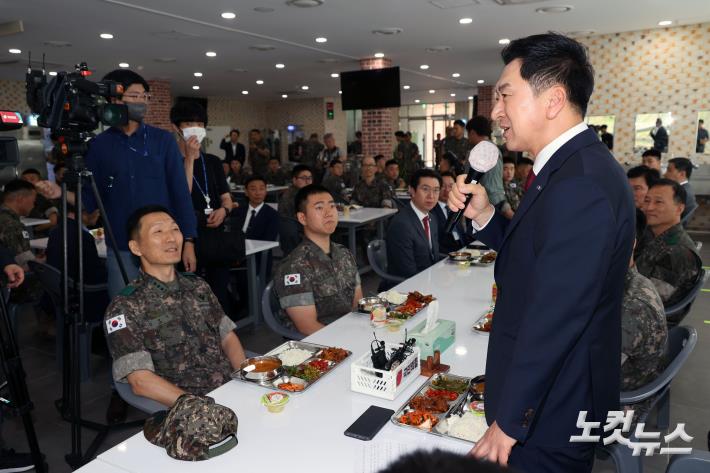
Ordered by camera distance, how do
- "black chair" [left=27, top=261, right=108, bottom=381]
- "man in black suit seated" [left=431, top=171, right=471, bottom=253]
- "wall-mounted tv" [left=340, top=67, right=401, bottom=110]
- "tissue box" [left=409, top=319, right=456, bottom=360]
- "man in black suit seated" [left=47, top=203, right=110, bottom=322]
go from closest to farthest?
"tissue box" [left=409, top=319, right=456, bottom=360] < "black chair" [left=27, top=261, right=108, bottom=381] < "man in black suit seated" [left=47, top=203, right=110, bottom=322] < "man in black suit seated" [left=431, top=171, right=471, bottom=253] < "wall-mounted tv" [left=340, top=67, right=401, bottom=110]

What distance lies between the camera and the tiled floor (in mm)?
2752

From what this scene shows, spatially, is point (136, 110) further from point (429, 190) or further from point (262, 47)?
point (262, 47)

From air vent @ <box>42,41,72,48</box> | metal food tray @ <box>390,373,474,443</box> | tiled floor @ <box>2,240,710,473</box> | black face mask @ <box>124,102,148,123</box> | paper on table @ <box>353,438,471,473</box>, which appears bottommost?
tiled floor @ <box>2,240,710,473</box>

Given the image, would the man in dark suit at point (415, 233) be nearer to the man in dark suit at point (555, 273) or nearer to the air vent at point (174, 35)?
the man in dark suit at point (555, 273)

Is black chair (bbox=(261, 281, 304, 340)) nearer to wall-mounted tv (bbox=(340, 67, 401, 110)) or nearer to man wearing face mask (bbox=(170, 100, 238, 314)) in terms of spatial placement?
man wearing face mask (bbox=(170, 100, 238, 314))

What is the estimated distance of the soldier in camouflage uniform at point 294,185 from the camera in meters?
6.34

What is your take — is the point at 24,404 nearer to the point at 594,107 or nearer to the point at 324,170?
the point at 594,107

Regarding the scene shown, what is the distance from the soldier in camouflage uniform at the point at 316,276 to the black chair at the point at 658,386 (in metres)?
1.46

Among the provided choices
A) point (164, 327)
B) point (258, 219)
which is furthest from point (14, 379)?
point (258, 219)

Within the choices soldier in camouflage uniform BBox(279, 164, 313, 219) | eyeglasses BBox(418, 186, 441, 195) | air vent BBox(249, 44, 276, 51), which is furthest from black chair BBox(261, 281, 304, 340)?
air vent BBox(249, 44, 276, 51)

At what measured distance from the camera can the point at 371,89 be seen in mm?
9617

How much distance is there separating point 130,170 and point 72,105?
23.7 inches

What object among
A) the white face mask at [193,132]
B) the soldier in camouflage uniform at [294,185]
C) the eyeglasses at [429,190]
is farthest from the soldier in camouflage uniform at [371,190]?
the white face mask at [193,132]

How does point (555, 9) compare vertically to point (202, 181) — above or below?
above
